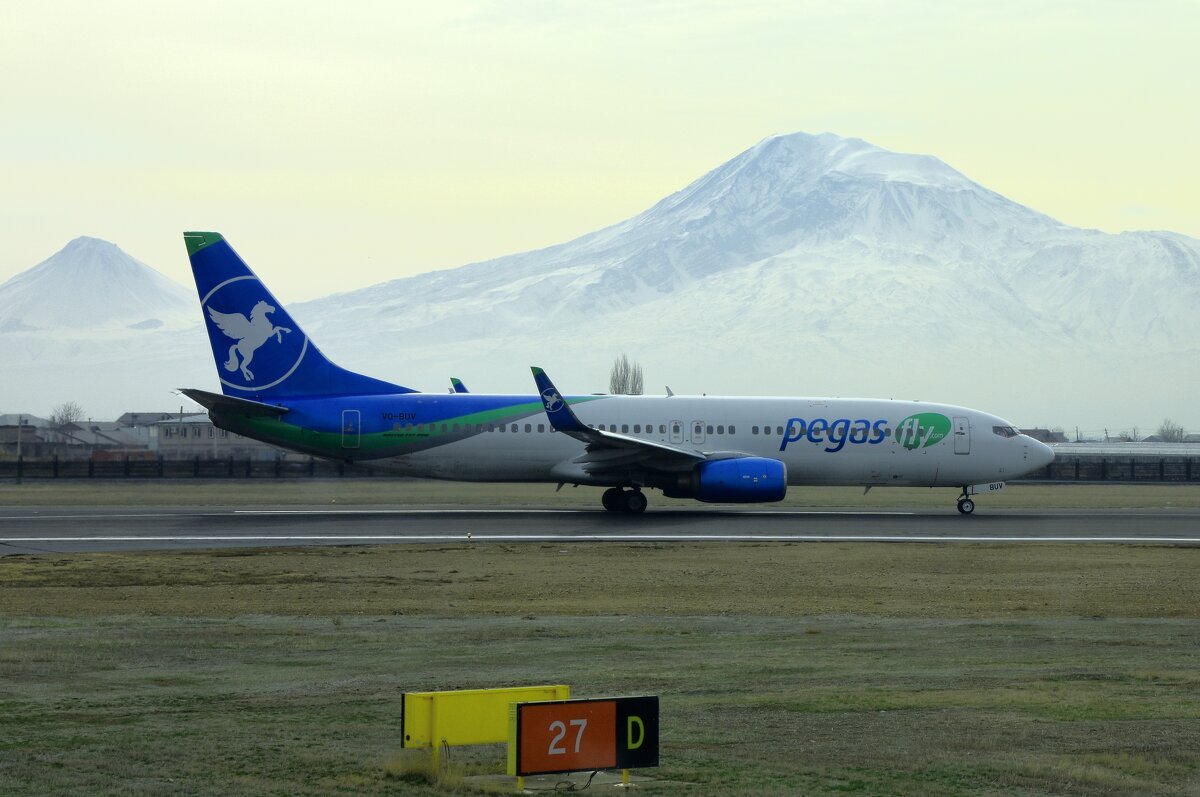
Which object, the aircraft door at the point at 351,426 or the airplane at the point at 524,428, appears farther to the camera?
the aircraft door at the point at 351,426

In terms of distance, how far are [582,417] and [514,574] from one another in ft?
49.9

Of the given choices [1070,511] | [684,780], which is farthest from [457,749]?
[1070,511]

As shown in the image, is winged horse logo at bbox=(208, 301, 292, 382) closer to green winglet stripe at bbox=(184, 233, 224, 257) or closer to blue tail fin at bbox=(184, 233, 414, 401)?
blue tail fin at bbox=(184, 233, 414, 401)

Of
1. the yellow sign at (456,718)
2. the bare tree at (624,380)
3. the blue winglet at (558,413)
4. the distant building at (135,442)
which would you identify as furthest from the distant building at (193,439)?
the yellow sign at (456,718)

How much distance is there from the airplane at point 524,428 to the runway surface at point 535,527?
3.80 feet

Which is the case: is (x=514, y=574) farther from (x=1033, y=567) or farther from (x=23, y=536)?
(x=23, y=536)

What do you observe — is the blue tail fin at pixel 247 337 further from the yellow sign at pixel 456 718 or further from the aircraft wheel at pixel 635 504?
the yellow sign at pixel 456 718

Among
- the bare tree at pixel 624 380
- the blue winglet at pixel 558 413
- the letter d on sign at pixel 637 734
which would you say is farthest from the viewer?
the bare tree at pixel 624 380

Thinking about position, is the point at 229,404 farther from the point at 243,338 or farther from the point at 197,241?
the point at 197,241

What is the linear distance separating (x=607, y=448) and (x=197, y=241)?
Result: 12.3 m

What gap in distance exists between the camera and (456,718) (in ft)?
31.3

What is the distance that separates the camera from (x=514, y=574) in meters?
24.1

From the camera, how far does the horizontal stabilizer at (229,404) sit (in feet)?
117

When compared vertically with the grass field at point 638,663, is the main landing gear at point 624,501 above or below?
above
